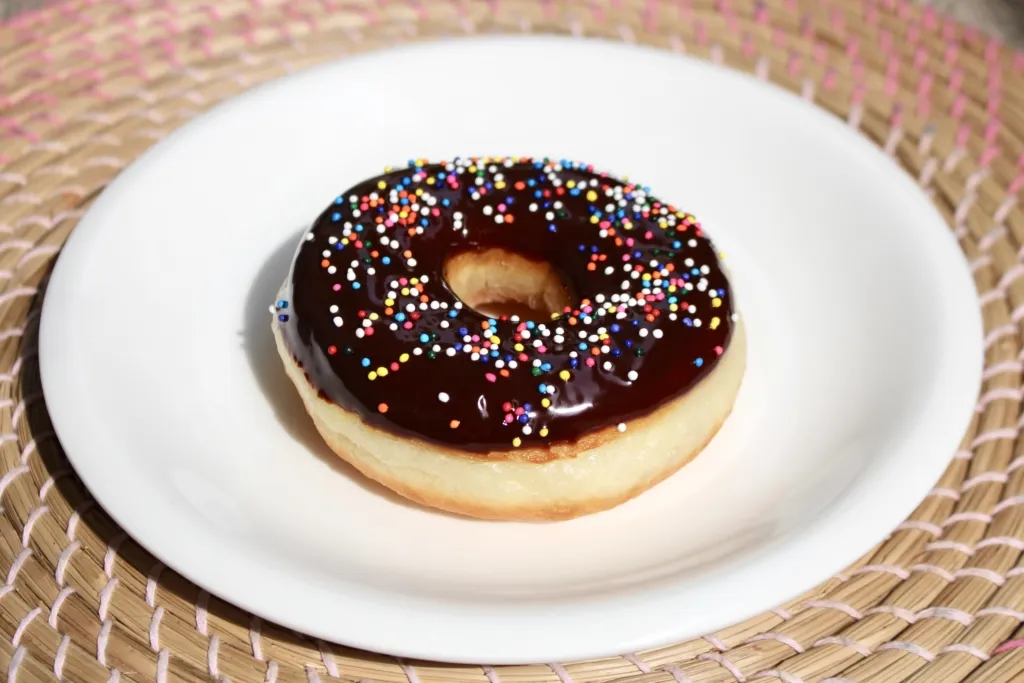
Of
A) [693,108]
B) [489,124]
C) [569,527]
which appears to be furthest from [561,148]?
[569,527]

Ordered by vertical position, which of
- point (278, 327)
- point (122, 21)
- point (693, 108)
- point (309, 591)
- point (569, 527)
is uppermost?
point (122, 21)

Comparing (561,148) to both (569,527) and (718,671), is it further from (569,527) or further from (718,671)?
(718,671)

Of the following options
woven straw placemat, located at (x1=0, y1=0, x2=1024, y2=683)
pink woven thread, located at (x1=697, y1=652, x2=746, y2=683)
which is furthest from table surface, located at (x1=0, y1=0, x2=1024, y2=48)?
pink woven thread, located at (x1=697, y1=652, x2=746, y2=683)

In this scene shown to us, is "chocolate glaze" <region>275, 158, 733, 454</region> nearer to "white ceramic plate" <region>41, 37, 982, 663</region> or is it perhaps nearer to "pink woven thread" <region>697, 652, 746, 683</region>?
"white ceramic plate" <region>41, 37, 982, 663</region>

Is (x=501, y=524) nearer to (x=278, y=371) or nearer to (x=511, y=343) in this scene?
(x=511, y=343)

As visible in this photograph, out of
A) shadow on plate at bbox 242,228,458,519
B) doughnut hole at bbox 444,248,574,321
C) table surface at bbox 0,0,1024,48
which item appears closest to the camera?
shadow on plate at bbox 242,228,458,519

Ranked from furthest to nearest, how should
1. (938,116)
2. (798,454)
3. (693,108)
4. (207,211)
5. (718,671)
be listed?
1. (938,116)
2. (693,108)
3. (207,211)
4. (798,454)
5. (718,671)

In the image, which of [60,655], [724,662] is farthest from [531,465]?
[60,655]
